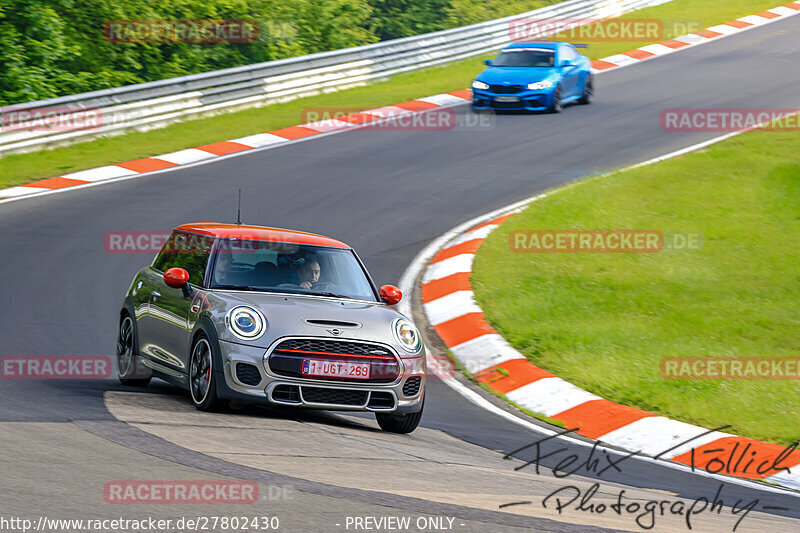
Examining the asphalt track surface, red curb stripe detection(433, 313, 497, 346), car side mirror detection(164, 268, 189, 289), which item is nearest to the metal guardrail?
the asphalt track surface

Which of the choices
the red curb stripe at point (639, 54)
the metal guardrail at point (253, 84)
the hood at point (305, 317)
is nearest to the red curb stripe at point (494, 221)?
the hood at point (305, 317)

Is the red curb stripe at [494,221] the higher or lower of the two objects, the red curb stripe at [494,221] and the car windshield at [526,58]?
the lower

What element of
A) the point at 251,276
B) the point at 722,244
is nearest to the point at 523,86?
the point at 722,244

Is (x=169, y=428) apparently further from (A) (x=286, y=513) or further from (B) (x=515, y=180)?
(B) (x=515, y=180)

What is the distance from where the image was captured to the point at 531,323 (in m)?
11.7

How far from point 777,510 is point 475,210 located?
1024 cm

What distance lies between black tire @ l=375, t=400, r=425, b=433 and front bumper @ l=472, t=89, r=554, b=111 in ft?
51.6

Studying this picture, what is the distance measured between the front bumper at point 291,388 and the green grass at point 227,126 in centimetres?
1084

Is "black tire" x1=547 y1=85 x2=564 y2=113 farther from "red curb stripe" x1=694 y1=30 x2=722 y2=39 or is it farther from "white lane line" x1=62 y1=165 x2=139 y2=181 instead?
"red curb stripe" x1=694 y1=30 x2=722 y2=39

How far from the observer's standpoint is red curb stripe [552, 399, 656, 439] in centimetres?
909

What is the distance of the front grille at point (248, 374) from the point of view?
7641 millimetres

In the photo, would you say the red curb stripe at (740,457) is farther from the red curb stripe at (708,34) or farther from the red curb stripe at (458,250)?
the red curb stripe at (708,34)

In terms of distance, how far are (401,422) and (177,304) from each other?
2.04m

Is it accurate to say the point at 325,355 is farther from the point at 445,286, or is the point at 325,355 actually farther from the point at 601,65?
the point at 601,65
